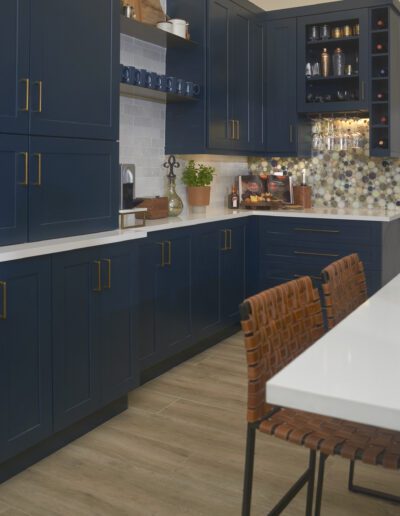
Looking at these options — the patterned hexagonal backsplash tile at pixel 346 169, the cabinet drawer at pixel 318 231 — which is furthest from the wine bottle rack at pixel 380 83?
the cabinet drawer at pixel 318 231

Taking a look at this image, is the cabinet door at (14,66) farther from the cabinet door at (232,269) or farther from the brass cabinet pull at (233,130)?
the brass cabinet pull at (233,130)

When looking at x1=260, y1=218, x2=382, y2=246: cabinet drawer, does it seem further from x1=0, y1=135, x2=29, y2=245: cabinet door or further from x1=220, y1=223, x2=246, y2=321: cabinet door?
x1=0, y1=135, x2=29, y2=245: cabinet door

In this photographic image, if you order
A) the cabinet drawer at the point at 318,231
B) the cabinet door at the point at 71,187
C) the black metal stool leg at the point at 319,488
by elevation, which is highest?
the cabinet door at the point at 71,187

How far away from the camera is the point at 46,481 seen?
266 cm

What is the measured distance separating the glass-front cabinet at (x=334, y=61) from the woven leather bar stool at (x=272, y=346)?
3520 mm

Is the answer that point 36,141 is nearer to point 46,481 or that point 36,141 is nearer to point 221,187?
point 46,481

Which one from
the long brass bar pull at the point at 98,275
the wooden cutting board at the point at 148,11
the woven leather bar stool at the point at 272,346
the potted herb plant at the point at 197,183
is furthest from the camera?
the potted herb plant at the point at 197,183

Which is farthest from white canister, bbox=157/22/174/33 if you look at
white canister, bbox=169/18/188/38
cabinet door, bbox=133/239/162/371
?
cabinet door, bbox=133/239/162/371

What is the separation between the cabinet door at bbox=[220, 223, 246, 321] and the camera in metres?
4.74

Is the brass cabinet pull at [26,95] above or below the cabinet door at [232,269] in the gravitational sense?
above

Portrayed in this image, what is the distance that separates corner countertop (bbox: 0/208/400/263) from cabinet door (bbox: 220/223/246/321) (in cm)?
13

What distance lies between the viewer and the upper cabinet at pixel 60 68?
2.63 m

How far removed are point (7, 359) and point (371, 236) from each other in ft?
10.0

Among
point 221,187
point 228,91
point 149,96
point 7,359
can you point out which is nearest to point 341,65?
point 228,91
